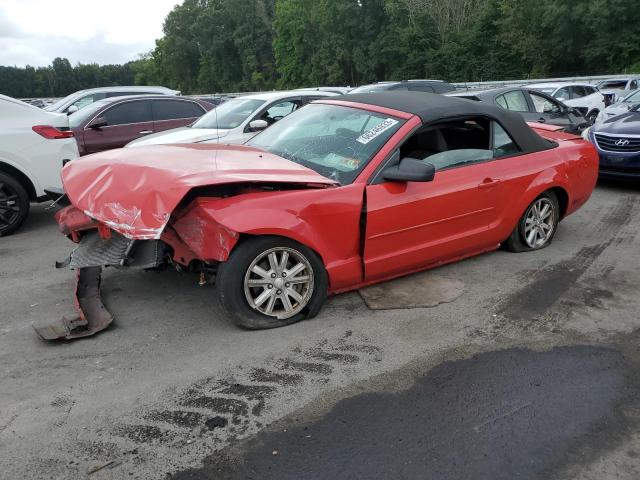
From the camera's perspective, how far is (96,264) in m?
3.91

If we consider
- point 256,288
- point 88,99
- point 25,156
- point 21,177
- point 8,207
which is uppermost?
point 88,99

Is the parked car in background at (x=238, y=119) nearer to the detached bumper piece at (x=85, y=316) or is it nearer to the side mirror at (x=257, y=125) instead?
the side mirror at (x=257, y=125)

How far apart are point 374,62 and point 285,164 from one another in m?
55.7

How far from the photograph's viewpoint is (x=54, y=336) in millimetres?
3725

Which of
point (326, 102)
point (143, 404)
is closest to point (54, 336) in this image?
point (143, 404)

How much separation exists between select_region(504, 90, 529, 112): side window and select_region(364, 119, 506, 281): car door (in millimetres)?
5735

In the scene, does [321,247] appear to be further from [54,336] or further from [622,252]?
[622,252]

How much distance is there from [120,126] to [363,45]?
5310cm

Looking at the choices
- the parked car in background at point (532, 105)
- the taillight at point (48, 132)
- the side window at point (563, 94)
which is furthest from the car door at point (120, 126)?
the side window at point (563, 94)

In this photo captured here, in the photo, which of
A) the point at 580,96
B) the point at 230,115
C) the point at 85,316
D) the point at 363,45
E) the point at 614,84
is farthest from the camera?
the point at 363,45

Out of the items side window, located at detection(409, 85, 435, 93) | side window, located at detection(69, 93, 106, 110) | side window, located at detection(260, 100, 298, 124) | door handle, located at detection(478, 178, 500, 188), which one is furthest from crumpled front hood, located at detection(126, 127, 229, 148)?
side window, located at detection(69, 93, 106, 110)

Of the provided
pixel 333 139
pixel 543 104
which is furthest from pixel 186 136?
pixel 543 104

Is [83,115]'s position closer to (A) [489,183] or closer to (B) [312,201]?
(B) [312,201]

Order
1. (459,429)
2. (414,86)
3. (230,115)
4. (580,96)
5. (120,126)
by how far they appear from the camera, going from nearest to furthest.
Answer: (459,429) → (230,115) → (120,126) → (414,86) → (580,96)
